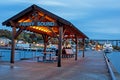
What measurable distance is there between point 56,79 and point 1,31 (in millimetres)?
80142

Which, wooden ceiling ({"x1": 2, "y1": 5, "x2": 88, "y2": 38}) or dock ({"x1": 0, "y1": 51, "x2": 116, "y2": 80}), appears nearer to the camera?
dock ({"x1": 0, "y1": 51, "x2": 116, "y2": 80})

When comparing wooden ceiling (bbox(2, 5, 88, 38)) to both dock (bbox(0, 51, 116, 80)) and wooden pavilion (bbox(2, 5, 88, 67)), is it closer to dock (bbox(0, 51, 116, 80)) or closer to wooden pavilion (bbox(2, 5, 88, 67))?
wooden pavilion (bbox(2, 5, 88, 67))

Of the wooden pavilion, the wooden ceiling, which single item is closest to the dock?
the wooden pavilion

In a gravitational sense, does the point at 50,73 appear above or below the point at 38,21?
below

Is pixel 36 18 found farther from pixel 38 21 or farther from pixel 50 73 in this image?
pixel 50 73

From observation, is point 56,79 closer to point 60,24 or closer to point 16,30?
point 60,24

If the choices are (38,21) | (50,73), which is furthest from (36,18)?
Answer: (50,73)

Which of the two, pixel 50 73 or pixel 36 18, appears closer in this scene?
pixel 50 73

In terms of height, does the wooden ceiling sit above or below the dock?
above

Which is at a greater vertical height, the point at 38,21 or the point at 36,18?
the point at 36,18

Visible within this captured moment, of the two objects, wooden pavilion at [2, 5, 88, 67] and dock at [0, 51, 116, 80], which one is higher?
wooden pavilion at [2, 5, 88, 67]

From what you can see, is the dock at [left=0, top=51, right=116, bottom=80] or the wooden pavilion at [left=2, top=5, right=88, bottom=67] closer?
the dock at [left=0, top=51, right=116, bottom=80]

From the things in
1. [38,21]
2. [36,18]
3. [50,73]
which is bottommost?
[50,73]

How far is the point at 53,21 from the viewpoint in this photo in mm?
17641
